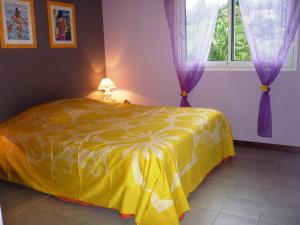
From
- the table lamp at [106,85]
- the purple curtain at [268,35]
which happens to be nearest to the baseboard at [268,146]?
the purple curtain at [268,35]

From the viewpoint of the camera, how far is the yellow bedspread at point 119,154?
2158mm

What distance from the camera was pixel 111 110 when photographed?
357 cm

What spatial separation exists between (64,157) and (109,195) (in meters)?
0.51

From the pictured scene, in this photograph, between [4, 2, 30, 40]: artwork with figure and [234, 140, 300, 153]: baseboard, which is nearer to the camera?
[4, 2, 30, 40]: artwork with figure

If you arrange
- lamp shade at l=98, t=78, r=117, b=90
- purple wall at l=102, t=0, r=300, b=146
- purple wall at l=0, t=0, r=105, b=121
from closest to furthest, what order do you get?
purple wall at l=0, t=0, r=105, b=121 < purple wall at l=102, t=0, r=300, b=146 < lamp shade at l=98, t=78, r=117, b=90

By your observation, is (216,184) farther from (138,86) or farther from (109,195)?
(138,86)

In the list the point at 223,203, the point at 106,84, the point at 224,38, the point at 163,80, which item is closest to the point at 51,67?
the point at 106,84

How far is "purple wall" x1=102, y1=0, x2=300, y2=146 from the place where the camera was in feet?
12.0

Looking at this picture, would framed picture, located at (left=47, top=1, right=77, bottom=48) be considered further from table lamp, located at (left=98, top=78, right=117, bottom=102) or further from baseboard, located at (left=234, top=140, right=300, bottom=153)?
baseboard, located at (left=234, top=140, right=300, bottom=153)

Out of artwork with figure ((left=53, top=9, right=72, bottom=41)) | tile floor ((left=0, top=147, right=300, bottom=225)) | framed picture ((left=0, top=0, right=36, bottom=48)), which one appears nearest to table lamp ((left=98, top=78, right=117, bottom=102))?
artwork with figure ((left=53, top=9, right=72, bottom=41))

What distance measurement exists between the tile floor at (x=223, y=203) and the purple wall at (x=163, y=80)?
0.72 m

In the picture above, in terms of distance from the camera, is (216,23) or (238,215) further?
(216,23)

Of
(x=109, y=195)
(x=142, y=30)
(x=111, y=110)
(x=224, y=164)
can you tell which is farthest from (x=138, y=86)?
(x=109, y=195)

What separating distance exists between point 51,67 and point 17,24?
0.64 m
